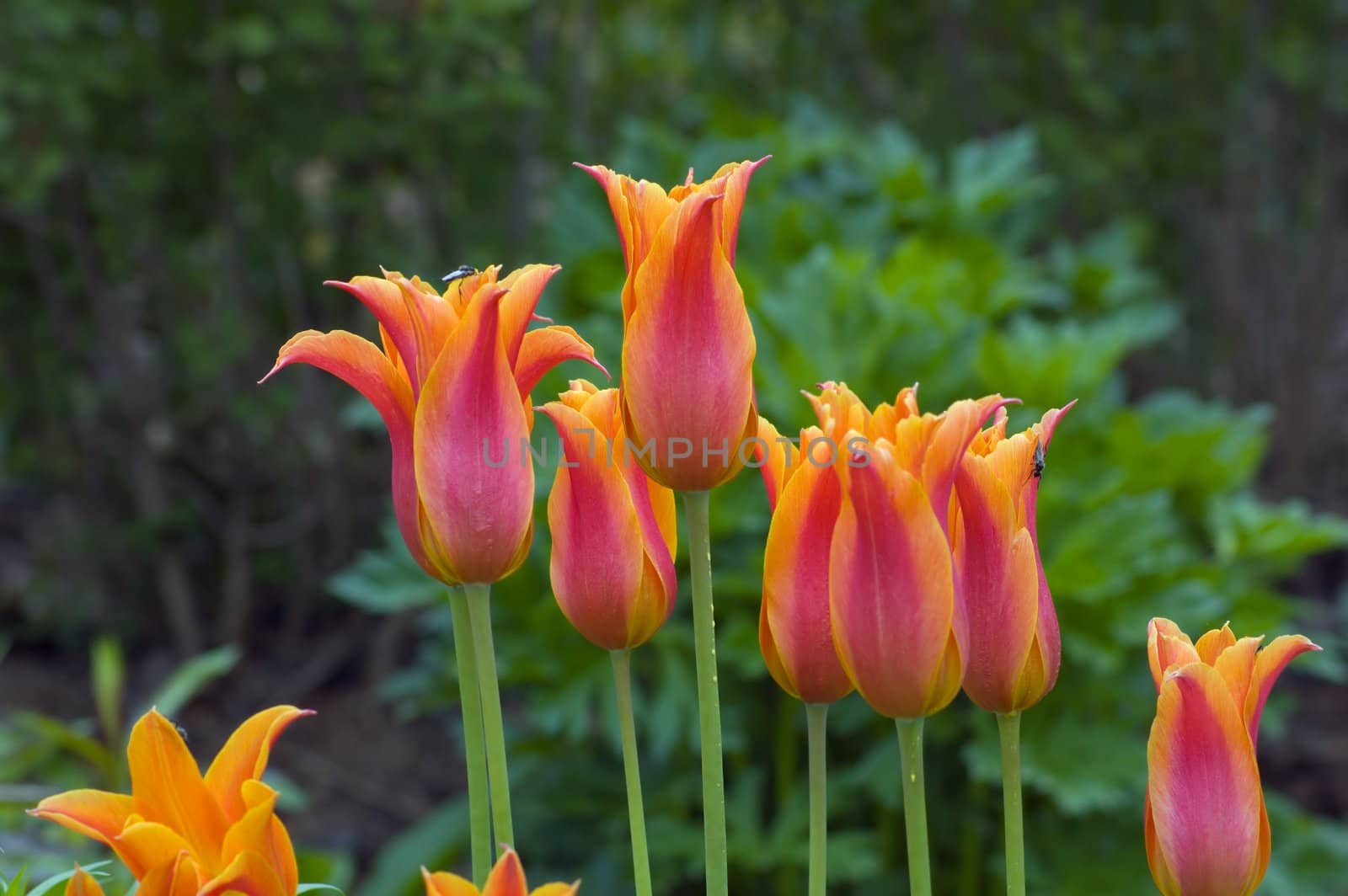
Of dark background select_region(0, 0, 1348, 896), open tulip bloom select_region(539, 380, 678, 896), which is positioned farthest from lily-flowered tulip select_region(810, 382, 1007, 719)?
dark background select_region(0, 0, 1348, 896)

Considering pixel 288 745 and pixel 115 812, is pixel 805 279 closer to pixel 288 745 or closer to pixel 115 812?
pixel 115 812

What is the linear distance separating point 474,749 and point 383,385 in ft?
0.58

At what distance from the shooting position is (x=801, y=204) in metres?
2.89

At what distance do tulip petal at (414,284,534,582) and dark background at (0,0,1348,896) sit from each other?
135 cm

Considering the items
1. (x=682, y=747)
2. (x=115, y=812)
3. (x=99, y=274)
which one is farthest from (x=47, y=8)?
(x=115, y=812)

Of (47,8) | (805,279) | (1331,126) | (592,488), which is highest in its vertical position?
(1331,126)

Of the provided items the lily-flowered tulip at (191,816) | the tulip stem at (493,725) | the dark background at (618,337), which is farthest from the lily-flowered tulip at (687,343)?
the dark background at (618,337)

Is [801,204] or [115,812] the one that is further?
[801,204]

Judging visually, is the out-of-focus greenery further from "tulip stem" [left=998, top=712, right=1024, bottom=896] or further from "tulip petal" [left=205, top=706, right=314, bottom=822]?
"tulip petal" [left=205, top=706, right=314, bottom=822]

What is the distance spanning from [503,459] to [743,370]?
0.38 feet

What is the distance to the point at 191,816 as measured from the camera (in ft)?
2.09

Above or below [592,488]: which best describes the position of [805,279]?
above

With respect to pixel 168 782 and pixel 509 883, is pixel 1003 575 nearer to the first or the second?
pixel 509 883

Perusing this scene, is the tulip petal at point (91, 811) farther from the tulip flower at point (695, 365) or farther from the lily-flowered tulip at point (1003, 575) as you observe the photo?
the lily-flowered tulip at point (1003, 575)
